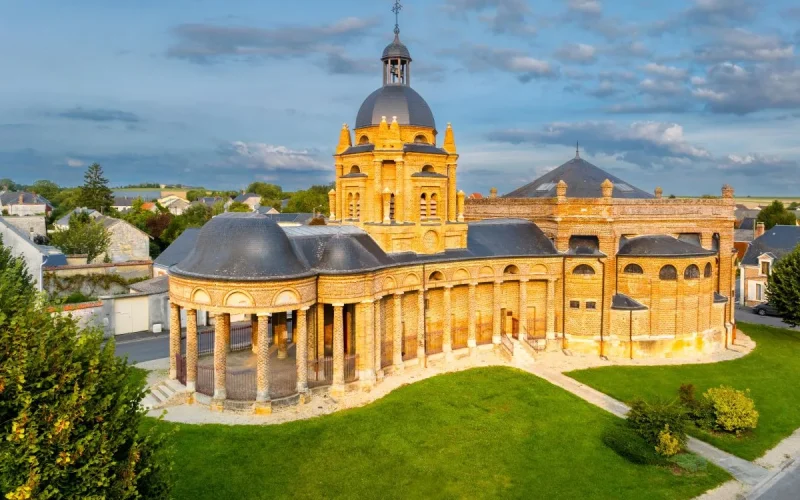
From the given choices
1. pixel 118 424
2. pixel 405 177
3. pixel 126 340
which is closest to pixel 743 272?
pixel 405 177

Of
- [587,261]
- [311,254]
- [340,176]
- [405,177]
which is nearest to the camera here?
[311,254]

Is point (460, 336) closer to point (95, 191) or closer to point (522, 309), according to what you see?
point (522, 309)

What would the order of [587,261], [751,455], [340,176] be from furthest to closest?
1. [587,261]
2. [340,176]
3. [751,455]

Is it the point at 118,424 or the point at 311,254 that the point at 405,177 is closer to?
the point at 311,254

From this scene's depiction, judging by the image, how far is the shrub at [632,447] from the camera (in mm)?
21766

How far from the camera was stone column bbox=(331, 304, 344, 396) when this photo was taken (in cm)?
2622

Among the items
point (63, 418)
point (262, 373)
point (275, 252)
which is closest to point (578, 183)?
point (275, 252)

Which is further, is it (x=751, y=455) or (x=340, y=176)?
(x=340, y=176)

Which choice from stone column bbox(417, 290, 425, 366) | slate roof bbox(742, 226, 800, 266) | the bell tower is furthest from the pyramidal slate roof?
slate roof bbox(742, 226, 800, 266)

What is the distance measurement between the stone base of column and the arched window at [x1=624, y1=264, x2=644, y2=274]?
23411mm

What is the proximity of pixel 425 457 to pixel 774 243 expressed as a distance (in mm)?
51224

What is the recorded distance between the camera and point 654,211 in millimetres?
36875

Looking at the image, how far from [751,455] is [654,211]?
1759cm

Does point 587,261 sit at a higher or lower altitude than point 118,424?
higher
